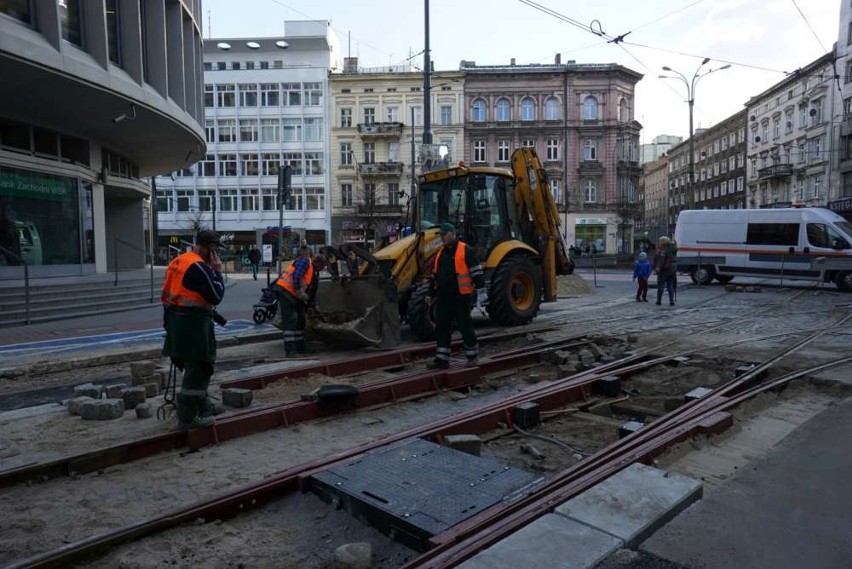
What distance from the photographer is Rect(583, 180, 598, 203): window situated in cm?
5369

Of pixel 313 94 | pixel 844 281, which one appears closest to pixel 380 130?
pixel 313 94

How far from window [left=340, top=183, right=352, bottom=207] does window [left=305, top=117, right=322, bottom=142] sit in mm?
4647

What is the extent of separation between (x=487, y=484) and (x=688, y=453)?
68.7 inches

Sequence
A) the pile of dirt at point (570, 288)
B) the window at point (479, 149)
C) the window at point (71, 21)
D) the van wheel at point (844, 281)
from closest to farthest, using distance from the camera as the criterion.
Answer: the window at point (71, 21) → the van wheel at point (844, 281) → the pile of dirt at point (570, 288) → the window at point (479, 149)

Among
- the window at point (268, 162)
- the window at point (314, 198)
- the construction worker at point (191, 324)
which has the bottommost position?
the construction worker at point (191, 324)

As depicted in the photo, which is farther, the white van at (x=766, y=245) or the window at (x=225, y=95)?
the window at (x=225, y=95)

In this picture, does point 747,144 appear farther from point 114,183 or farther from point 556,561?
point 556,561

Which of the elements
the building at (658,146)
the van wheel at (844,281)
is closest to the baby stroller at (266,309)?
the van wheel at (844,281)

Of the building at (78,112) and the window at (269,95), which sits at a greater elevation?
the window at (269,95)

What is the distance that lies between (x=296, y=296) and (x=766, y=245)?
58.6ft

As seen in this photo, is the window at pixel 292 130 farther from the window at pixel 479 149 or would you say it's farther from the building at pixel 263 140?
the window at pixel 479 149

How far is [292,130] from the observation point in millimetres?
53312

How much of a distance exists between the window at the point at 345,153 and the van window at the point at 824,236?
39.8m

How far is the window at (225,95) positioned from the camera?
5319 cm
